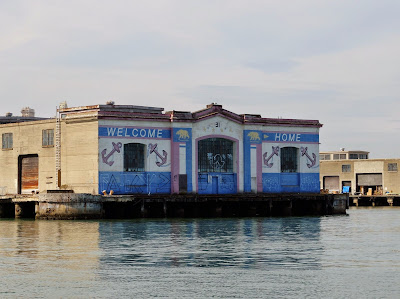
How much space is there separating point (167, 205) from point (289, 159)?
725 inches

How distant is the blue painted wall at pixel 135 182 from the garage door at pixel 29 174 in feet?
33.5

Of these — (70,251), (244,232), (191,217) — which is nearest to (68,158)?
(191,217)

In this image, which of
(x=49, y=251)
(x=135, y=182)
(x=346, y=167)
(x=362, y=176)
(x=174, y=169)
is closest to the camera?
(x=49, y=251)

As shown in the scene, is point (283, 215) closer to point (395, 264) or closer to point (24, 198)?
point (24, 198)

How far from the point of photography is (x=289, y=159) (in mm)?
87875

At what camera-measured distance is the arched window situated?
82.4 m

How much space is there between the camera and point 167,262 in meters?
36.3

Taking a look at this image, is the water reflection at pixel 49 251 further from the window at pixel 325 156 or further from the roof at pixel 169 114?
the window at pixel 325 156

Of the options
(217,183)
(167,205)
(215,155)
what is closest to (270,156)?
(215,155)

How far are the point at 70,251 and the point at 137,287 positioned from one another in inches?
504

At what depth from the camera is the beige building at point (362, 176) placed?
136 metres

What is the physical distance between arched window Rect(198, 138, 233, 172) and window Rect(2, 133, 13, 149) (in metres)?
20.0

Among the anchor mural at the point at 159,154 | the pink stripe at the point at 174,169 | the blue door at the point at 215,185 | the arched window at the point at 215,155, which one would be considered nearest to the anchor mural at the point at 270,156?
the arched window at the point at 215,155

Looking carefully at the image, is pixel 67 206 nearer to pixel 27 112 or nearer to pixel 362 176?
pixel 27 112
